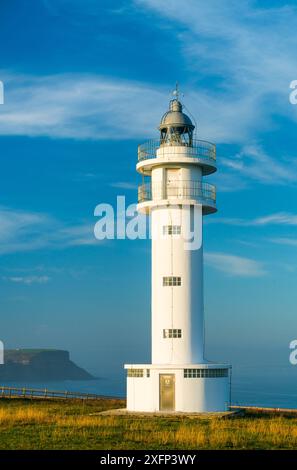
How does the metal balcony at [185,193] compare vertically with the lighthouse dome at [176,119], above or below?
below

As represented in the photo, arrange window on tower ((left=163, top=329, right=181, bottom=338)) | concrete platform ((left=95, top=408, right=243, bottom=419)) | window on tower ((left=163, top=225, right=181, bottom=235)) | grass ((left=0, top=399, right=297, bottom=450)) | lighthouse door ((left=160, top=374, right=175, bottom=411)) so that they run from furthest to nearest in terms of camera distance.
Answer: window on tower ((left=163, top=225, right=181, bottom=235)), window on tower ((left=163, top=329, right=181, bottom=338)), lighthouse door ((left=160, top=374, right=175, bottom=411)), concrete platform ((left=95, top=408, right=243, bottom=419)), grass ((left=0, top=399, right=297, bottom=450))

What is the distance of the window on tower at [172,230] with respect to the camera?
32.6 m

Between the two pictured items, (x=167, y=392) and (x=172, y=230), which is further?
(x=172, y=230)

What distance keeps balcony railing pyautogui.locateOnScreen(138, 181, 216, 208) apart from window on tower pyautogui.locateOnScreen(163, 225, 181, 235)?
135 cm

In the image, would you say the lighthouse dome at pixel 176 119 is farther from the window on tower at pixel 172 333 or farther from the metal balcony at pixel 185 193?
the window on tower at pixel 172 333

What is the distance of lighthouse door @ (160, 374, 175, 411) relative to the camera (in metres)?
31.1

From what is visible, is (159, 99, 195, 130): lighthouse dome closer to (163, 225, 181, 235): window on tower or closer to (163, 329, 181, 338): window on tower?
(163, 225, 181, 235): window on tower

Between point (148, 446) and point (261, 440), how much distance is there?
3.91m

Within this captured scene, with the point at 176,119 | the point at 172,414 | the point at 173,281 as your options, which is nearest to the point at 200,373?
the point at 172,414

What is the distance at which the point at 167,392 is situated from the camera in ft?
102

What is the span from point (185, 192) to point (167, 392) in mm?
8916

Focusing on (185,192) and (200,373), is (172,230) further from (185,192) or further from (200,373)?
(200,373)

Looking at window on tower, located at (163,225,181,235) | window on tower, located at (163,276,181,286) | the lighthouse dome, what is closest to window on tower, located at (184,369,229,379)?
window on tower, located at (163,276,181,286)

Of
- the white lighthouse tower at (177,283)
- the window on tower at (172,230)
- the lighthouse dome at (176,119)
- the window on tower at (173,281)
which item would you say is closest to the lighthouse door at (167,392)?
the white lighthouse tower at (177,283)
